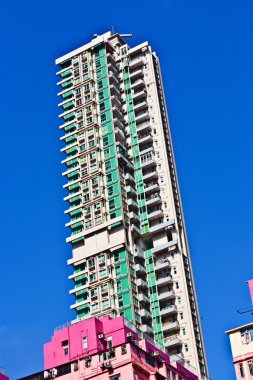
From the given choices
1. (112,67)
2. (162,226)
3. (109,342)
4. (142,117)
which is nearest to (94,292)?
(162,226)

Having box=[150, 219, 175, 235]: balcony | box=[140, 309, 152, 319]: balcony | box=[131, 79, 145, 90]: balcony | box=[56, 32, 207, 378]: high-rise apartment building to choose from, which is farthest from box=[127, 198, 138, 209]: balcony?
box=[131, 79, 145, 90]: balcony

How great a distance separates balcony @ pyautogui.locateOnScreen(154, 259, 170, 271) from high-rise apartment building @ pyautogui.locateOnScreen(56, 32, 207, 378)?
14 cm

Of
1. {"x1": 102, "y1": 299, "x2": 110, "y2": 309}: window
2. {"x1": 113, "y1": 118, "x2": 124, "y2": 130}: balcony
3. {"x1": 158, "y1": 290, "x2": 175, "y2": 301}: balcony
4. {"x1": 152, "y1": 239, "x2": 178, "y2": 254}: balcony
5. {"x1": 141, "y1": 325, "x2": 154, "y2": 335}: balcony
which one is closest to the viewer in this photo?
{"x1": 141, "y1": 325, "x2": 154, "y2": 335}: balcony

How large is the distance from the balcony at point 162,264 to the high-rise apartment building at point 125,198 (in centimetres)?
14

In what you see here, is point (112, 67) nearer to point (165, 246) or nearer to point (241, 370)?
point (165, 246)

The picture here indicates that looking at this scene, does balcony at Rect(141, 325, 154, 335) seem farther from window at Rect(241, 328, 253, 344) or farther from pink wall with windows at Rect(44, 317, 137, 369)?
window at Rect(241, 328, 253, 344)

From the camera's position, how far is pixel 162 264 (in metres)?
92.6

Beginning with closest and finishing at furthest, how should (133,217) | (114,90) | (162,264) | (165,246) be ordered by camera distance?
(162,264) < (165,246) < (133,217) < (114,90)

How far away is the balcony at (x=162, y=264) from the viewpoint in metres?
92.2

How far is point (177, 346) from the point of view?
86812 millimetres

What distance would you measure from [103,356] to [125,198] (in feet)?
124

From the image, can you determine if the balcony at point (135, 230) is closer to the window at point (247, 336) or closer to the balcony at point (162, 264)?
the balcony at point (162, 264)

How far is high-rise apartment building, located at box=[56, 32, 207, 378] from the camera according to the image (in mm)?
88812

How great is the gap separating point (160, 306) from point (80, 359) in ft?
97.0
